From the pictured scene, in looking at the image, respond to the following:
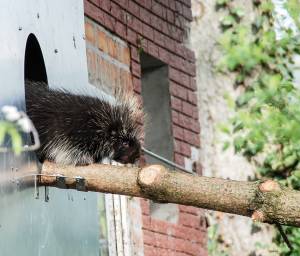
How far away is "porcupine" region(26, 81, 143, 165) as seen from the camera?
4.42 metres

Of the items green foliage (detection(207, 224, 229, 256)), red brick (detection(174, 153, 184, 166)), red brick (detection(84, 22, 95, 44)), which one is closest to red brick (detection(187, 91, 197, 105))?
red brick (detection(174, 153, 184, 166))

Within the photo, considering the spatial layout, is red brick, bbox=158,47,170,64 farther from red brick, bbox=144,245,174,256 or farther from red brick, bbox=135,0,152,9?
red brick, bbox=144,245,174,256

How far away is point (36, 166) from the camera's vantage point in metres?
4.26

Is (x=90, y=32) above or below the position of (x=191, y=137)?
above

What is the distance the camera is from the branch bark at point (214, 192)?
3.82 meters

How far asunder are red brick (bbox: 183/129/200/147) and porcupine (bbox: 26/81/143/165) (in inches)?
124

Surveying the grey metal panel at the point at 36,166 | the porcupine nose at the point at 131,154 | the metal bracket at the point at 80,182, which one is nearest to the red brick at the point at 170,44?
the grey metal panel at the point at 36,166

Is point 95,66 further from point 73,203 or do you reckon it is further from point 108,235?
point 73,203

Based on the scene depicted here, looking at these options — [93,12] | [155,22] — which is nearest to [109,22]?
[93,12]

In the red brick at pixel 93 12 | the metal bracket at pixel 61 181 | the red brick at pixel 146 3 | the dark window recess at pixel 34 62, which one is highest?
the red brick at pixel 146 3

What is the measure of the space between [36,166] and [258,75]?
19.8 ft

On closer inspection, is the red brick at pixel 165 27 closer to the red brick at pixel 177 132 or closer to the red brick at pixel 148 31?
the red brick at pixel 148 31

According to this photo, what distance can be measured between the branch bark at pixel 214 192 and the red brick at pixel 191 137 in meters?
3.83

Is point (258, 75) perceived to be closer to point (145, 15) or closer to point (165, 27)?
point (165, 27)
